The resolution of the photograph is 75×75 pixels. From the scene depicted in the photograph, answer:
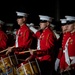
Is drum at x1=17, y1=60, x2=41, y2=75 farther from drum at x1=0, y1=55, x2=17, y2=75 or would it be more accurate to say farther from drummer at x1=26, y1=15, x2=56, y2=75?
drum at x1=0, y1=55, x2=17, y2=75

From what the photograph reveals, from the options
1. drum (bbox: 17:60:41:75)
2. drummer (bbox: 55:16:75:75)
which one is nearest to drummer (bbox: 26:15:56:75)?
drum (bbox: 17:60:41:75)

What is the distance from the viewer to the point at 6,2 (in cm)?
1395

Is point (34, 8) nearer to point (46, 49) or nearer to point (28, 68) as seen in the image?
point (46, 49)

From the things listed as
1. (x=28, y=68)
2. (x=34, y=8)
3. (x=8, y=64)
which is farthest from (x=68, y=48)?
(x=34, y=8)

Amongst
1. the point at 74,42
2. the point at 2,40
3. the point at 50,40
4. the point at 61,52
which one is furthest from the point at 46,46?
the point at 2,40

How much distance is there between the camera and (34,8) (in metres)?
13.4

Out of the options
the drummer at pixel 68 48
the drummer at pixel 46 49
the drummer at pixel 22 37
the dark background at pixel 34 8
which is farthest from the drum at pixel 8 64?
the dark background at pixel 34 8

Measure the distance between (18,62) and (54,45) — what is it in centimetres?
90

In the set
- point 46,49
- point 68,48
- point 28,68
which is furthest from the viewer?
point 46,49

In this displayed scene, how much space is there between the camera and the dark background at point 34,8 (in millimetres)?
12688

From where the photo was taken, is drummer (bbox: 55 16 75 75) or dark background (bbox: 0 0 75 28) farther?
dark background (bbox: 0 0 75 28)

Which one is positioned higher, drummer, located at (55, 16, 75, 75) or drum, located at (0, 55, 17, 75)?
drummer, located at (55, 16, 75, 75)

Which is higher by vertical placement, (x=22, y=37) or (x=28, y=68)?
(x=22, y=37)

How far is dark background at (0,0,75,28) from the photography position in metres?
12.7
